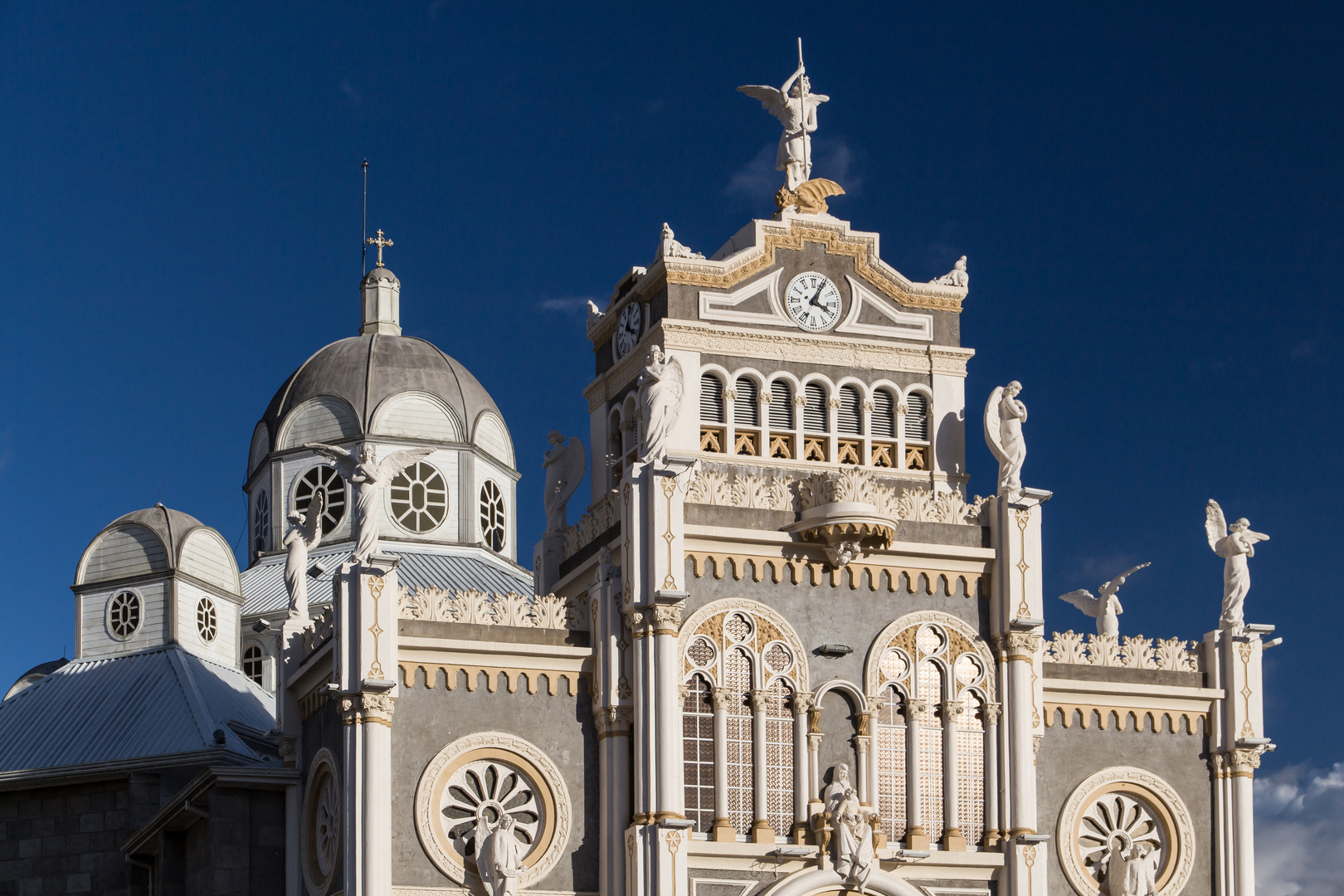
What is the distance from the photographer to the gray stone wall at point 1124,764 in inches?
2314

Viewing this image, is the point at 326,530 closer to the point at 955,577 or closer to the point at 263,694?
the point at 263,694

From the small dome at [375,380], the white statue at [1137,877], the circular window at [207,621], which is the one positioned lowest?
the white statue at [1137,877]

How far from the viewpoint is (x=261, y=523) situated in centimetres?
8738

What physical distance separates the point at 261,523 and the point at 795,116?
102ft

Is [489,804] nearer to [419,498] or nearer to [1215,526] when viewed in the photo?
[1215,526]

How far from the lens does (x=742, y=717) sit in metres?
56.1

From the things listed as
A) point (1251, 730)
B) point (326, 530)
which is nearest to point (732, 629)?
point (1251, 730)

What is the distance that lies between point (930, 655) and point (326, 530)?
108 ft

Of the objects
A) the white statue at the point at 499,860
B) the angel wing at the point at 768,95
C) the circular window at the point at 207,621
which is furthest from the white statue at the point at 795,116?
the circular window at the point at 207,621

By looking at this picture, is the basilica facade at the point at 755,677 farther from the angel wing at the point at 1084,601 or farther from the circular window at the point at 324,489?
the circular window at the point at 324,489

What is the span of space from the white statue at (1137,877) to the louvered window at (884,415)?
37.4 feet

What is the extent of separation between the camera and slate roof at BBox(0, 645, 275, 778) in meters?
70.6

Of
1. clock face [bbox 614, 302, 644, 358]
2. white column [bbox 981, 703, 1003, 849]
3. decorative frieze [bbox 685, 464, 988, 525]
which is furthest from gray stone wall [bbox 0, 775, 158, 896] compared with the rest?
white column [bbox 981, 703, 1003, 849]

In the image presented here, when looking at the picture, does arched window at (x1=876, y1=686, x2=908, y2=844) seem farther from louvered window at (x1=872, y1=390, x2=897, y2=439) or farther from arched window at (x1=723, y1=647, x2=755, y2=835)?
louvered window at (x1=872, y1=390, x2=897, y2=439)
